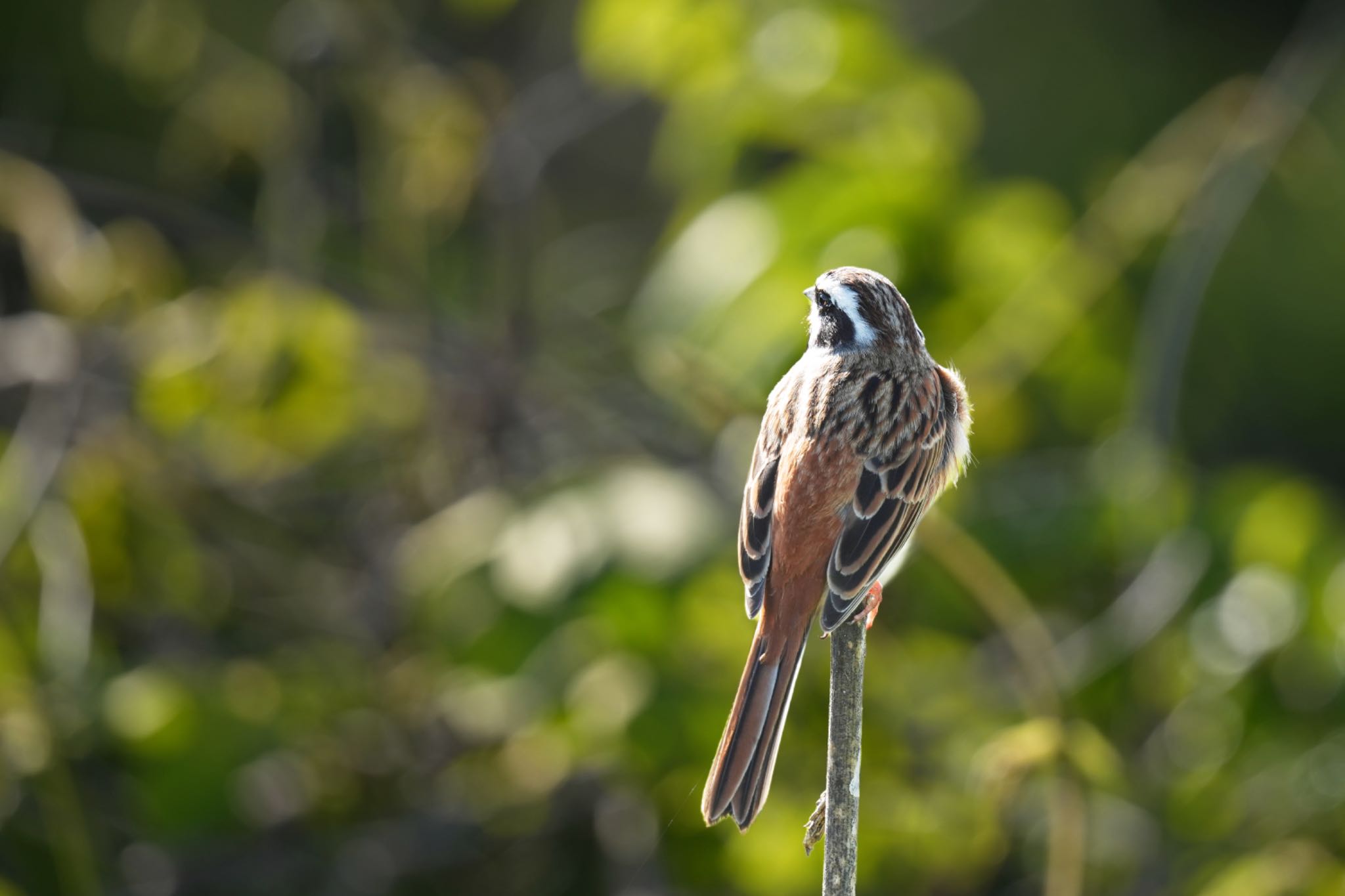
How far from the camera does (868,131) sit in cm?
338

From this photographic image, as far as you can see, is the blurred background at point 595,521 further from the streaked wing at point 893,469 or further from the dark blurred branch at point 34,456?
the streaked wing at point 893,469

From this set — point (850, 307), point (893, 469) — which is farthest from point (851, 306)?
point (893, 469)

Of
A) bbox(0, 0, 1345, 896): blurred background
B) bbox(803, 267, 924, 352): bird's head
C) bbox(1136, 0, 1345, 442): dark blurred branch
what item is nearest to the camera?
bbox(803, 267, 924, 352): bird's head

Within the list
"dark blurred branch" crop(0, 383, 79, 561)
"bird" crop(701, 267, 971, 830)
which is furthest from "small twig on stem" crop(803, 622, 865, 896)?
"dark blurred branch" crop(0, 383, 79, 561)

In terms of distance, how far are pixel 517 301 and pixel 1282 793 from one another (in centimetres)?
201

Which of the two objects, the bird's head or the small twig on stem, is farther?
the bird's head

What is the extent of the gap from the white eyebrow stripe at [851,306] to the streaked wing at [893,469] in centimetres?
9

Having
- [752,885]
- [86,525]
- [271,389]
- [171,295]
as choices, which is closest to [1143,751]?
[752,885]

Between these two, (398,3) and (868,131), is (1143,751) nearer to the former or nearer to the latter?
(868,131)

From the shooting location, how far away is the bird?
1.20 m

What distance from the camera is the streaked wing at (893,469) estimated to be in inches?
54.0

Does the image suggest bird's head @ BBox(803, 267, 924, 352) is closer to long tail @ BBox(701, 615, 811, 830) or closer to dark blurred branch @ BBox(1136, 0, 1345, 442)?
long tail @ BBox(701, 615, 811, 830)

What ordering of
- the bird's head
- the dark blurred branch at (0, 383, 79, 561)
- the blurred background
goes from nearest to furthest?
the bird's head → the blurred background → the dark blurred branch at (0, 383, 79, 561)

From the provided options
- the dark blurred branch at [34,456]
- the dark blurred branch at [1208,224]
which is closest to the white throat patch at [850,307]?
the dark blurred branch at [1208,224]
